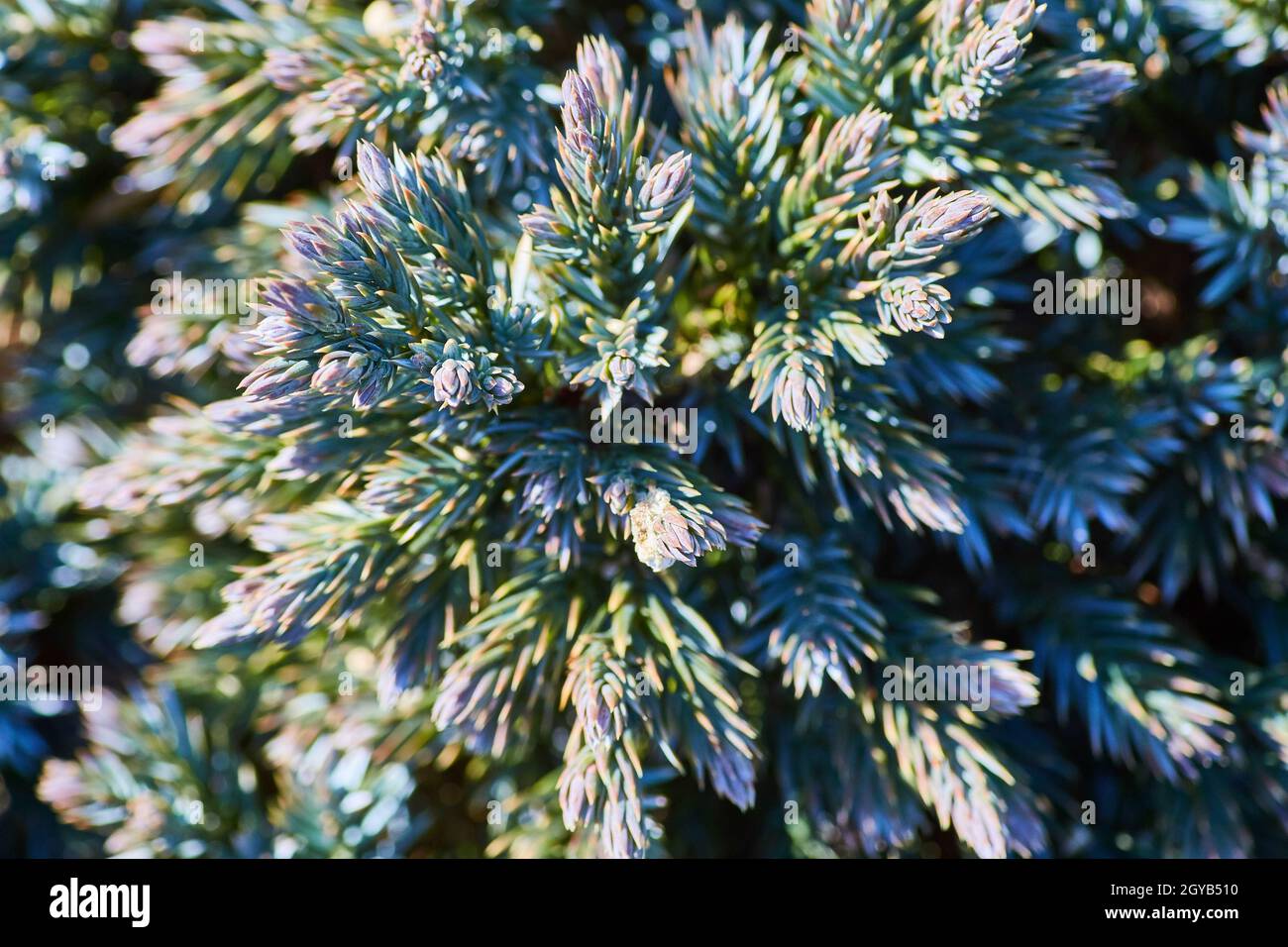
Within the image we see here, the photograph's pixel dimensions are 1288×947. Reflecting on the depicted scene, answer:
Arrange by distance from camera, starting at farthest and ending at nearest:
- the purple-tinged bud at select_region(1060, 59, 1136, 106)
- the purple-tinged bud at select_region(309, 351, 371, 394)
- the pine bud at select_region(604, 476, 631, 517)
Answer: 1. the purple-tinged bud at select_region(1060, 59, 1136, 106)
2. the pine bud at select_region(604, 476, 631, 517)
3. the purple-tinged bud at select_region(309, 351, 371, 394)

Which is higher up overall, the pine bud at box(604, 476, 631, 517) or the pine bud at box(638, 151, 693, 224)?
the pine bud at box(638, 151, 693, 224)

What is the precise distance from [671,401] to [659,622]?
0.29m

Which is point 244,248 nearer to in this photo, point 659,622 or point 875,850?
point 659,622

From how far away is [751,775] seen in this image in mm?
986

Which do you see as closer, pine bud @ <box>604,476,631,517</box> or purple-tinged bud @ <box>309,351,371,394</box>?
purple-tinged bud @ <box>309,351,371,394</box>

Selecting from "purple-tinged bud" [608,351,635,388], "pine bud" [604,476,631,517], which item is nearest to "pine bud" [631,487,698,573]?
"pine bud" [604,476,631,517]

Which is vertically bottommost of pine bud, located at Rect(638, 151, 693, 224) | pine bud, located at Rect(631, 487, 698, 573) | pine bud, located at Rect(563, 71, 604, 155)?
pine bud, located at Rect(631, 487, 698, 573)

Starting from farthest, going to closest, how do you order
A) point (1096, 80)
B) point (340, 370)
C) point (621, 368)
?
1. point (1096, 80)
2. point (621, 368)
3. point (340, 370)

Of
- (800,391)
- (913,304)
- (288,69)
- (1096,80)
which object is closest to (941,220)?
(913,304)

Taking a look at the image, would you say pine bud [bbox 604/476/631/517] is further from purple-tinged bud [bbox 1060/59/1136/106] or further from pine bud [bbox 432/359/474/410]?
purple-tinged bud [bbox 1060/59/1136/106]

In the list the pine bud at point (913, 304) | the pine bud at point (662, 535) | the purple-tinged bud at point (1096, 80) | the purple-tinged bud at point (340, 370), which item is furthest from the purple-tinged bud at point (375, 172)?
the purple-tinged bud at point (1096, 80)

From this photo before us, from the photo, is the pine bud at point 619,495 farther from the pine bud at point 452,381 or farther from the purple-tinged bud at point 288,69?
the purple-tinged bud at point 288,69

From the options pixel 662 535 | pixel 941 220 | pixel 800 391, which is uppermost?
pixel 941 220

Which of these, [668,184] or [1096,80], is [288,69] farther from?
[1096,80]
